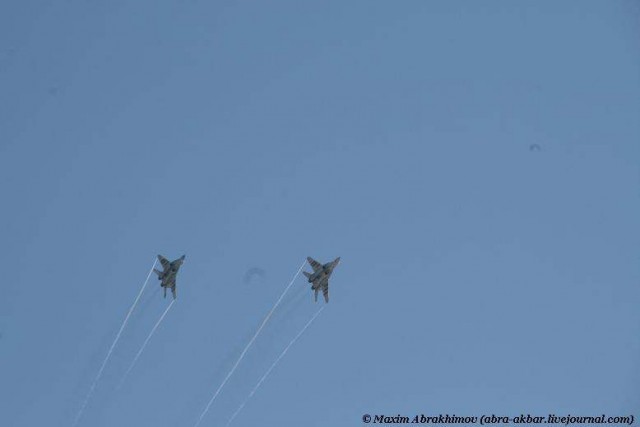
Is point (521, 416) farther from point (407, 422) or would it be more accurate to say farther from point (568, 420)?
point (407, 422)

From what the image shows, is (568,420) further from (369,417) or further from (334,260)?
(334,260)

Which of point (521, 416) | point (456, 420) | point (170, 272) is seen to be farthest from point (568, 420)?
point (170, 272)

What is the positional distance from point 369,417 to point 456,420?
18.8 feet

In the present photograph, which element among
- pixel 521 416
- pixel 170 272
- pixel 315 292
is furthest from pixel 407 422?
pixel 170 272

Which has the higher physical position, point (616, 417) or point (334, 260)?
point (334, 260)

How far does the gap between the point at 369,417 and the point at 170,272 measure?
16.8 meters

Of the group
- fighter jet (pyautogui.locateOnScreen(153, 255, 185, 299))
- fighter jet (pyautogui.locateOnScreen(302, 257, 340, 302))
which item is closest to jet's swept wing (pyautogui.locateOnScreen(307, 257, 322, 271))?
fighter jet (pyautogui.locateOnScreen(302, 257, 340, 302))

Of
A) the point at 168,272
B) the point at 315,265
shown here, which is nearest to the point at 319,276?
the point at 315,265

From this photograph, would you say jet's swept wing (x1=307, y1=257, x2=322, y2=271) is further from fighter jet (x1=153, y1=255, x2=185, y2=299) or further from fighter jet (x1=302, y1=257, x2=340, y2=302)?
fighter jet (x1=153, y1=255, x2=185, y2=299)

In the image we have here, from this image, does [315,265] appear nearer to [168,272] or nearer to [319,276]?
[319,276]

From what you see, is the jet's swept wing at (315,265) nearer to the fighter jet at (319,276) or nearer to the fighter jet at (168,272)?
the fighter jet at (319,276)

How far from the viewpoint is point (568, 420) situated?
50625 mm

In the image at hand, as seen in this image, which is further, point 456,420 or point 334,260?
point 334,260

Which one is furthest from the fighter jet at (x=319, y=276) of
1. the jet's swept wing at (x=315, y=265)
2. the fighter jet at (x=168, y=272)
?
the fighter jet at (x=168, y=272)
